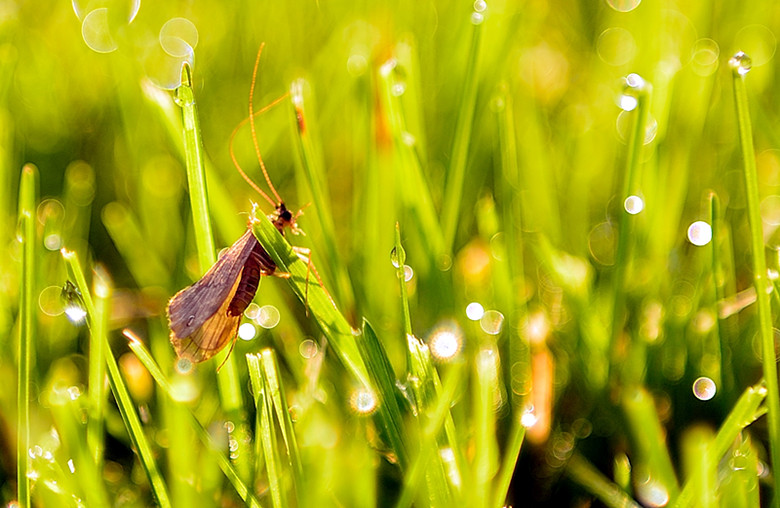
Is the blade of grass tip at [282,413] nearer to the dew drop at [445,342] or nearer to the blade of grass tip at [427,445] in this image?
the blade of grass tip at [427,445]

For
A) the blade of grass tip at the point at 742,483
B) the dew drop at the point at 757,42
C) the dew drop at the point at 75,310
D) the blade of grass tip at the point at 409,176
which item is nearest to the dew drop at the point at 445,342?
the blade of grass tip at the point at 409,176

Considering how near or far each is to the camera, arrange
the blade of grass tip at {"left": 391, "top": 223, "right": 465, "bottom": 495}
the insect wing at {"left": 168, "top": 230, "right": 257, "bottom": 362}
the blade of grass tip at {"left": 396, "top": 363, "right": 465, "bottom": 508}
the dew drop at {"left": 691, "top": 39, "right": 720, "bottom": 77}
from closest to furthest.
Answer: the blade of grass tip at {"left": 396, "top": 363, "right": 465, "bottom": 508}
the blade of grass tip at {"left": 391, "top": 223, "right": 465, "bottom": 495}
the insect wing at {"left": 168, "top": 230, "right": 257, "bottom": 362}
the dew drop at {"left": 691, "top": 39, "right": 720, "bottom": 77}

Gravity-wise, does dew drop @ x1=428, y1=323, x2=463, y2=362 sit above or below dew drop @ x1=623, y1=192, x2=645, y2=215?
below

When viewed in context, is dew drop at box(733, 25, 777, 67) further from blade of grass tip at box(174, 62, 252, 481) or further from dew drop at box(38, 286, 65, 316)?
dew drop at box(38, 286, 65, 316)

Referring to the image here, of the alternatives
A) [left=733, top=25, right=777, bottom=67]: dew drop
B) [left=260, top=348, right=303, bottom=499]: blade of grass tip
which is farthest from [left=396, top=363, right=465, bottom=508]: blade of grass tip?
[left=733, top=25, right=777, bottom=67]: dew drop

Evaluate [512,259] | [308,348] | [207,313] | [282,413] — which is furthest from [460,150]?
[282,413]

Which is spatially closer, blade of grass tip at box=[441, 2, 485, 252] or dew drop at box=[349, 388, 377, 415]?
dew drop at box=[349, 388, 377, 415]

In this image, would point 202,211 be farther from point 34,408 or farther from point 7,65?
point 7,65

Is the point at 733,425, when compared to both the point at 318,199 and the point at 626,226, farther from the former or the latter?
the point at 318,199
